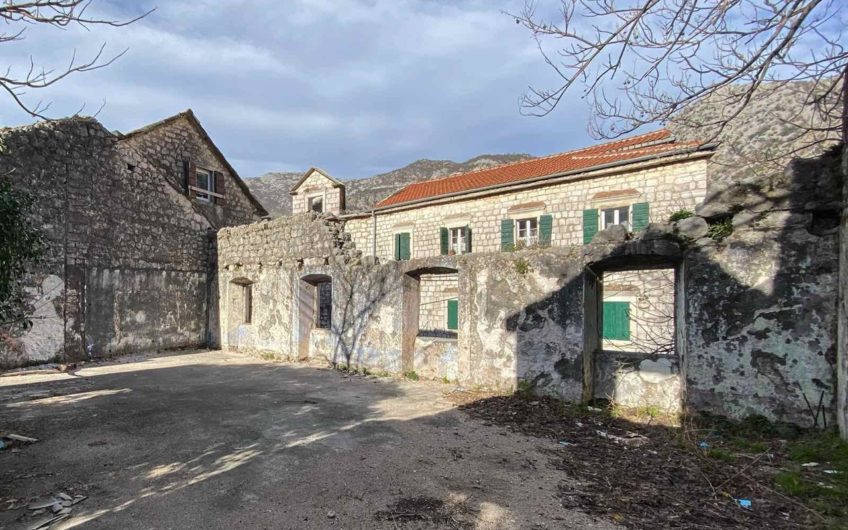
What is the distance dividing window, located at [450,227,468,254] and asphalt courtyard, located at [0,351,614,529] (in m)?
9.52

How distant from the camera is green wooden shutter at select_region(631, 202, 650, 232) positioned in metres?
12.0

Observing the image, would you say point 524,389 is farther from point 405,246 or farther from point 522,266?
point 405,246

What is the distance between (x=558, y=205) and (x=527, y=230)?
Result: 1.28m

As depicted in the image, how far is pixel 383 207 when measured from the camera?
17469 mm

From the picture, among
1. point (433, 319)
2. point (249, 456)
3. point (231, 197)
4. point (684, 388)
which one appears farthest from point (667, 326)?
point (231, 197)

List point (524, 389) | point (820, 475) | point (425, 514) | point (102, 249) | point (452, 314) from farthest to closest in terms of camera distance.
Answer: point (452, 314), point (102, 249), point (524, 389), point (820, 475), point (425, 514)

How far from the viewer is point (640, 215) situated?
12047 mm

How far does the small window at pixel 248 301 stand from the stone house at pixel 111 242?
1086 millimetres

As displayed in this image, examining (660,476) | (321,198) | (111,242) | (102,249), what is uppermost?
(321,198)

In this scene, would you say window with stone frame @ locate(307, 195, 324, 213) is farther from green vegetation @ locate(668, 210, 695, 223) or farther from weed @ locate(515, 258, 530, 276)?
green vegetation @ locate(668, 210, 695, 223)

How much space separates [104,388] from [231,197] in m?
9.49

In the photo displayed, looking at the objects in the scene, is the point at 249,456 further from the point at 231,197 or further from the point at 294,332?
the point at 231,197

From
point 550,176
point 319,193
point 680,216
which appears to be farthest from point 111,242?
point 550,176

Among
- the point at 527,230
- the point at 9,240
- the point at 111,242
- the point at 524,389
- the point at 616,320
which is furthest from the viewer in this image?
the point at 527,230
